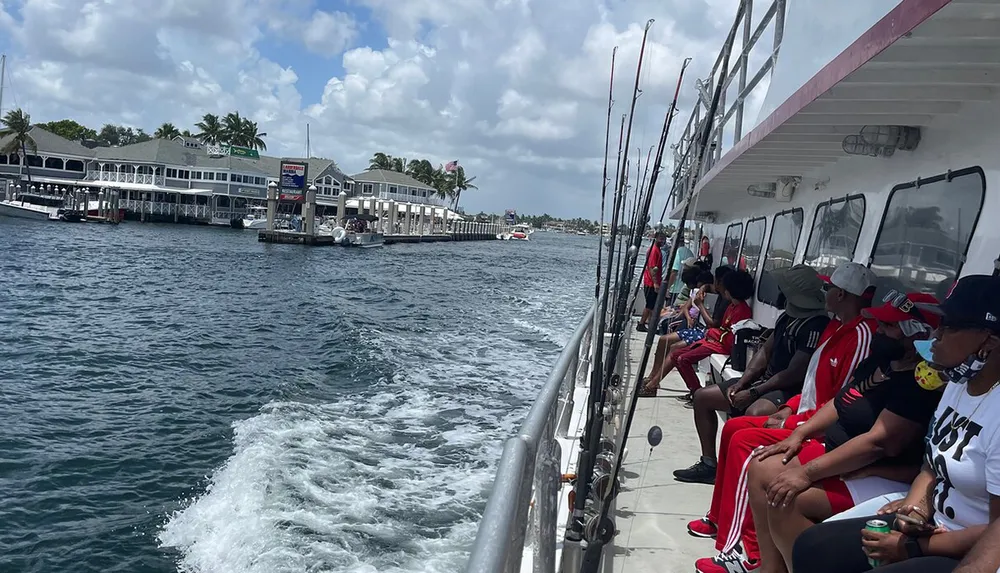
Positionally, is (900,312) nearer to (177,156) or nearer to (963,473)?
(963,473)

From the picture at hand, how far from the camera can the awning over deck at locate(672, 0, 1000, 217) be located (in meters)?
2.59

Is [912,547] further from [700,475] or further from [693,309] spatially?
[693,309]

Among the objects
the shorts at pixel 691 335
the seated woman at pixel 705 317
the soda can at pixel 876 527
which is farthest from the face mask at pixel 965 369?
the shorts at pixel 691 335

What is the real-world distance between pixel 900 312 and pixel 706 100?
6272 mm

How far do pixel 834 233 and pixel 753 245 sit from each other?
12.0 ft

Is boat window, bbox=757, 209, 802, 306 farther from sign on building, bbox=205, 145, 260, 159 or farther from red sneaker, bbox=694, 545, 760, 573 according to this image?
sign on building, bbox=205, 145, 260, 159

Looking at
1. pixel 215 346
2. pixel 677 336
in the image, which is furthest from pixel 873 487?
pixel 215 346

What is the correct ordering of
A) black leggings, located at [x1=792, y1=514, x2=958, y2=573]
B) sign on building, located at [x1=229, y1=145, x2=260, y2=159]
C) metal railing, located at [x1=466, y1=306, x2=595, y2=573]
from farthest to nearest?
sign on building, located at [x1=229, y1=145, x2=260, y2=159] < black leggings, located at [x1=792, y1=514, x2=958, y2=573] < metal railing, located at [x1=466, y1=306, x2=595, y2=573]

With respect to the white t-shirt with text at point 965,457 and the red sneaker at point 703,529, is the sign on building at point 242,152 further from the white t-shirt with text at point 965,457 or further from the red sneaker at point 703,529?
the white t-shirt with text at point 965,457

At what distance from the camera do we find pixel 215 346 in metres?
14.8

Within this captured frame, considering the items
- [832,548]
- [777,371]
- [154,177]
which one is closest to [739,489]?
[832,548]

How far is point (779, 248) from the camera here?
7.75m

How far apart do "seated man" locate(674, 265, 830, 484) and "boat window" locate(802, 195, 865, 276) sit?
2.19 feet

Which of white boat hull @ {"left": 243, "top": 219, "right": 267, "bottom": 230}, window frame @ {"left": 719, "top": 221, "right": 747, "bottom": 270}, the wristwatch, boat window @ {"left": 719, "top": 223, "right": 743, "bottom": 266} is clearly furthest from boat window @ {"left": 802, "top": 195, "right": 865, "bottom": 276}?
white boat hull @ {"left": 243, "top": 219, "right": 267, "bottom": 230}
